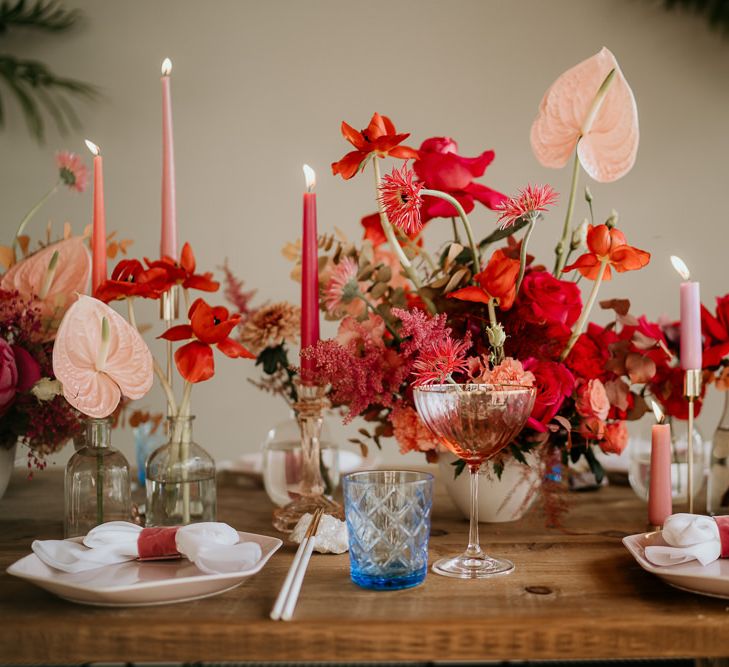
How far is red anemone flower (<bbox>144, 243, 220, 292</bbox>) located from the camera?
2.89 feet

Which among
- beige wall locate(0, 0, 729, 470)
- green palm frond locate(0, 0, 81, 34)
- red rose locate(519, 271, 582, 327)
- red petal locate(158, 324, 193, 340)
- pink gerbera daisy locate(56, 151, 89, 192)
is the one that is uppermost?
green palm frond locate(0, 0, 81, 34)

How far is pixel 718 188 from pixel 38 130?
7.29 feet

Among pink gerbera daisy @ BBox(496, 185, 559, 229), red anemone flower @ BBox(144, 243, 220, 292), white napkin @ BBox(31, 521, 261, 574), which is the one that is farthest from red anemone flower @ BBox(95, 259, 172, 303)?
pink gerbera daisy @ BBox(496, 185, 559, 229)

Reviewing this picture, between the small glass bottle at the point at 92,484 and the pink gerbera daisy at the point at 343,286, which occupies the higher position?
the pink gerbera daisy at the point at 343,286

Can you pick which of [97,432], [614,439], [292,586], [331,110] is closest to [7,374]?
[97,432]

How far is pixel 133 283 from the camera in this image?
86cm

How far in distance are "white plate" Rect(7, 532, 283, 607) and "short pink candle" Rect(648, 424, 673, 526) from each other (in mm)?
479

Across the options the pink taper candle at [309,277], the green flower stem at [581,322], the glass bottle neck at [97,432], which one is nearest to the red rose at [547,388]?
the green flower stem at [581,322]

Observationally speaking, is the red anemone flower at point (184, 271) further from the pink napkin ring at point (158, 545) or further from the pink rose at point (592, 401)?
the pink rose at point (592, 401)

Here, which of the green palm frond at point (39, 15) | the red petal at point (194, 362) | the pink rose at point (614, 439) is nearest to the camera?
the red petal at point (194, 362)

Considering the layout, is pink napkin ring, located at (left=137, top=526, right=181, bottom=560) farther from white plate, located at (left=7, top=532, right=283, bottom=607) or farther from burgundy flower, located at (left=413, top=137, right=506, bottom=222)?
burgundy flower, located at (left=413, top=137, right=506, bottom=222)

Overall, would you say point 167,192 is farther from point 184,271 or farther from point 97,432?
point 97,432

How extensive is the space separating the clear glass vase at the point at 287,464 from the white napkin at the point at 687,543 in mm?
518

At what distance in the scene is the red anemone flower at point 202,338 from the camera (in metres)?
0.82
